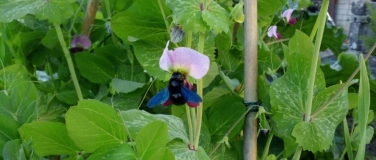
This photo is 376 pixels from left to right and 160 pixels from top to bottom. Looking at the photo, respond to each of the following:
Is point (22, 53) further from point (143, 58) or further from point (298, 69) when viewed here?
point (298, 69)

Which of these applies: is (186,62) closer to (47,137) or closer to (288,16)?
(47,137)

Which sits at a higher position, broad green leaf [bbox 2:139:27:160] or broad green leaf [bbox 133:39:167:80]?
broad green leaf [bbox 133:39:167:80]

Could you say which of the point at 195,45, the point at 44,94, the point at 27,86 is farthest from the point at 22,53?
the point at 195,45

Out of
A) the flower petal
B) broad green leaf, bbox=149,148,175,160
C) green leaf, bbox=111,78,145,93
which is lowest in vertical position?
green leaf, bbox=111,78,145,93

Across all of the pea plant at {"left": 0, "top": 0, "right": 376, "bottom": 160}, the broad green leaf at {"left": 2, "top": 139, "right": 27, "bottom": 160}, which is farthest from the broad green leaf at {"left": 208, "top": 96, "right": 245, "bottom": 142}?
the broad green leaf at {"left": 2, "top": 139, "right": 27, "bottom": 160}

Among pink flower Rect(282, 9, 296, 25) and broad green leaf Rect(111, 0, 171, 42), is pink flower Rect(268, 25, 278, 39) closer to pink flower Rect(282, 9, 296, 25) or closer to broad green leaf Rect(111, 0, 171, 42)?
pink flower Rect(282, 9, 296, 25)

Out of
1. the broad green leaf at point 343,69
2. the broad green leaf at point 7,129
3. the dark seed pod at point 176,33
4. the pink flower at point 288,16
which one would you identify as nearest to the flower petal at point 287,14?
the pink flower at point 288,16

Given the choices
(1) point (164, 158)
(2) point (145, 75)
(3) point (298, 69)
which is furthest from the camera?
(2) point (145, 75)

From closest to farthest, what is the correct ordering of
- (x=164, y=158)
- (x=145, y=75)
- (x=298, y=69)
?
1. (x=164, y=158)
2. (x=298, y=69)
3. (x=145, y=75)
